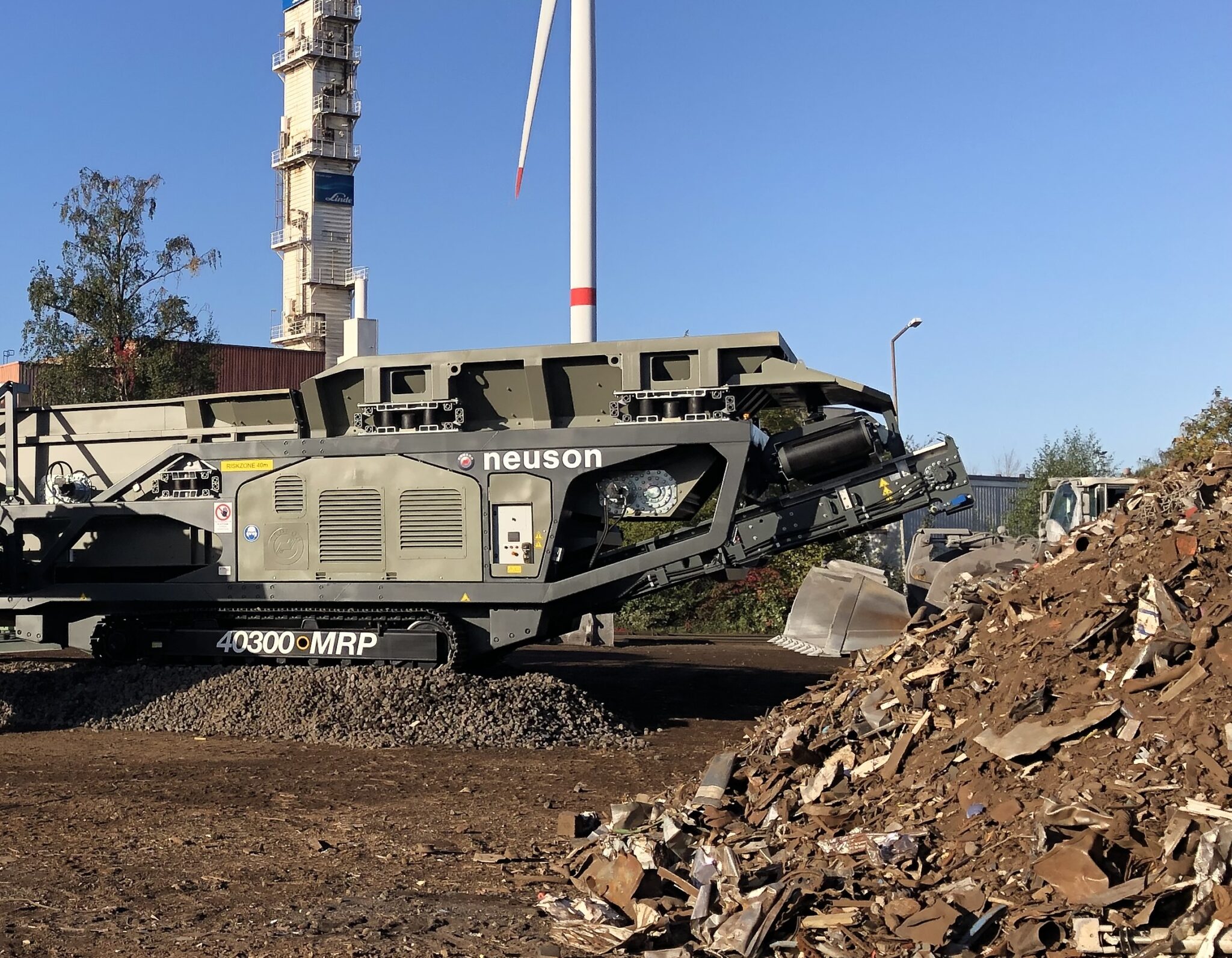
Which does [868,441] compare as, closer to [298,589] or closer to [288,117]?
[298,589]

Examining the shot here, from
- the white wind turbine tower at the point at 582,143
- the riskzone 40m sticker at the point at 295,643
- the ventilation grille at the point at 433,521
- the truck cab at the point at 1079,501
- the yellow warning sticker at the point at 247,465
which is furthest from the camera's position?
the white wind turbine tower at the point at 582,143

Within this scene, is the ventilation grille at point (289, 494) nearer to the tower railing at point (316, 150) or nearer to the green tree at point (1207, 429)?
the green tree at point (1207, 429)

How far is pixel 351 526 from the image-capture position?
39.1 feet

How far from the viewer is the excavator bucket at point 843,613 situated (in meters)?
17.1

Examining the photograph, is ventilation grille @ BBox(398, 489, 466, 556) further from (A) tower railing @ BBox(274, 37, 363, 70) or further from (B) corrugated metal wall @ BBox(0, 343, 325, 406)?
(A) tower railing @ BBox(274, 37, 363, 70)

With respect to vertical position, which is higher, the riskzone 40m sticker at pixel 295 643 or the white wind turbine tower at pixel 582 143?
the white wind turbine tower at pixel 582 143

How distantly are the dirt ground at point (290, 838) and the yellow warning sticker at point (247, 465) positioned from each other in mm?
2552

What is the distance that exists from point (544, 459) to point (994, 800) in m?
6.33

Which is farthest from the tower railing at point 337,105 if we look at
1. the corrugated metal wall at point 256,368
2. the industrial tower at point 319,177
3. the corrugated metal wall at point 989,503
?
the corrugated metal wall at point 989,503

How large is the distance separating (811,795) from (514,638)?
551 centimetres

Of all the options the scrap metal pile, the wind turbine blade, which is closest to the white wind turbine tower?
the wind turbine blade

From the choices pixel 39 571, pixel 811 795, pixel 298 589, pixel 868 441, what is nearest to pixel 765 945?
pixel 811 795

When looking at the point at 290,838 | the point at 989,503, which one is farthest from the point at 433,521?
the point at 989,503

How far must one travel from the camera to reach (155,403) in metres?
13.7
